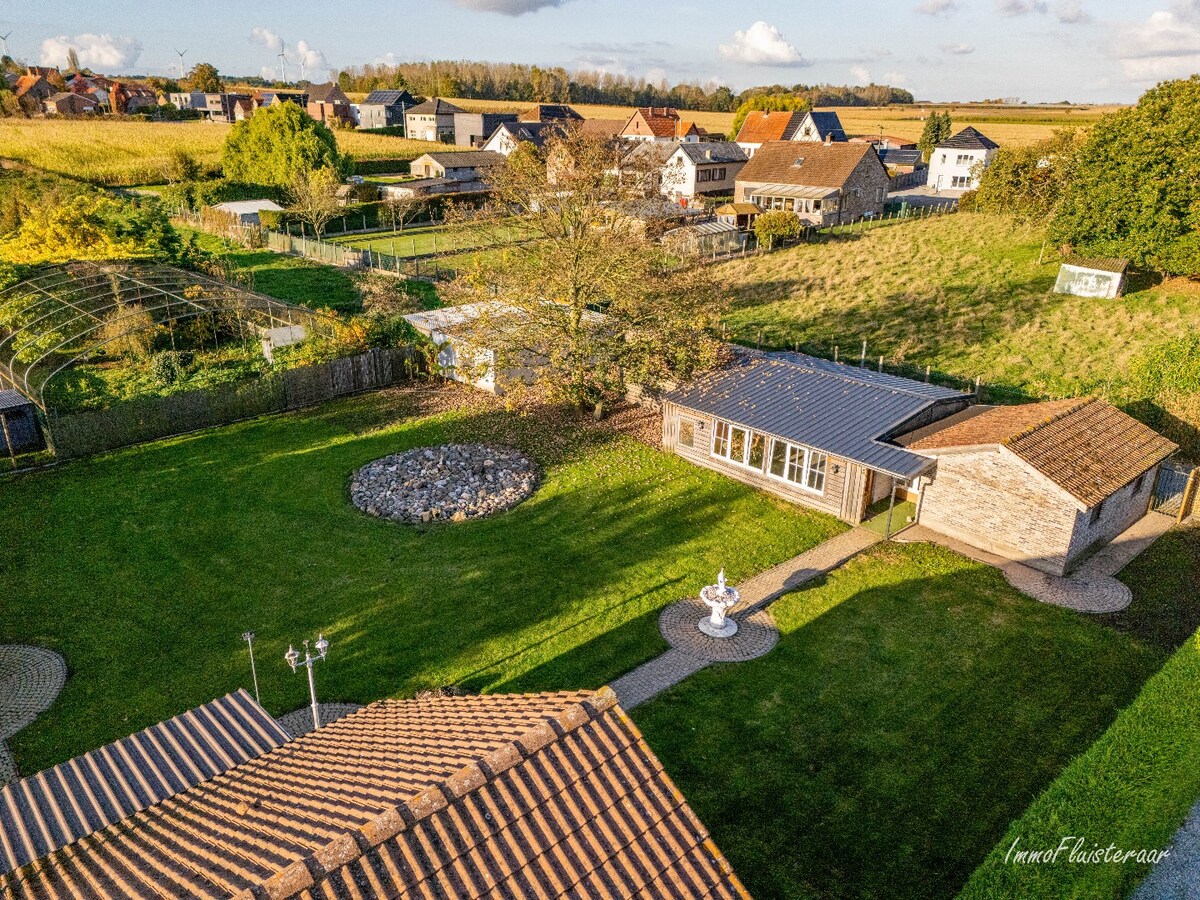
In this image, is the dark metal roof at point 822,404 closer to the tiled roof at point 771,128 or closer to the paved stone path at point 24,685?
the paved stone path at point 24,685

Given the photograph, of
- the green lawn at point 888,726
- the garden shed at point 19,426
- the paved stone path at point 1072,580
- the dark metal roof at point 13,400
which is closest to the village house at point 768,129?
the paved stone path at point 1072,580

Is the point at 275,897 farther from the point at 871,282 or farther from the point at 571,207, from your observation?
the point at 871,282

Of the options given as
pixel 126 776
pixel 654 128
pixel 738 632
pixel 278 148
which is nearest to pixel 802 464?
pixel 738 632

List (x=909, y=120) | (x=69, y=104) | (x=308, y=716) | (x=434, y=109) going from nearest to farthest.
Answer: (x=308, y=716)
(x=434, y=109)
(x=69, y=104)
(x=909, y=120)

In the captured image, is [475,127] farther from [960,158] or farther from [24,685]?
[24,685]

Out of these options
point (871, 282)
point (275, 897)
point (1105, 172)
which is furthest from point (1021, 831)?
point (1105, 172)

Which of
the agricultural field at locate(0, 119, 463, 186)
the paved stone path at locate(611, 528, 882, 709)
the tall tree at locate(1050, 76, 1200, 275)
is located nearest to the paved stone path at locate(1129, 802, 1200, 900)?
the paved stone path at locate(611, 528, 882, 709)
